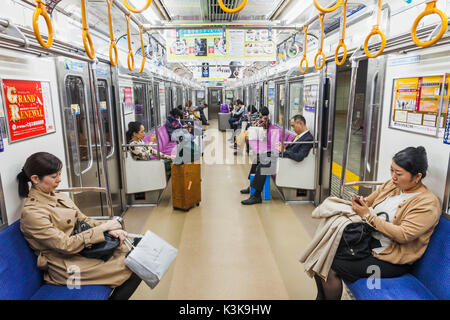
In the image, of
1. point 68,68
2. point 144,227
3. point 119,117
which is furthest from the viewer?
point 119,117

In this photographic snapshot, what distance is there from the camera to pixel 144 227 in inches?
167

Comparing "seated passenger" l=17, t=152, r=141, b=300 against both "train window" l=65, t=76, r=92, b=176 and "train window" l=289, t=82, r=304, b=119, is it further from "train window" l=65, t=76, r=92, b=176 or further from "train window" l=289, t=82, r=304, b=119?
"train window" l=289, t=82, r=304, b=119

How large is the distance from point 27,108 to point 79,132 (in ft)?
3.77

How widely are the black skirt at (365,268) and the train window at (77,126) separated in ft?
9.14

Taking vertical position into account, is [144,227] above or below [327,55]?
below

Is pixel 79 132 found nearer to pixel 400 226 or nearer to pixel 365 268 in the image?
pixel 365 268

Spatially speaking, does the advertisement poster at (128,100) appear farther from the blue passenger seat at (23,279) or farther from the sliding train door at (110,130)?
the blue passenger seat at (23,279)

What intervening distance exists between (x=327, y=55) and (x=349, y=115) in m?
2.13

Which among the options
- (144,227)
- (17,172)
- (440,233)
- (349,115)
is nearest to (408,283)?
(440,233)

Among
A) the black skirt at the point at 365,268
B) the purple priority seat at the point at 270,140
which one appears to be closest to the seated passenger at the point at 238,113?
the purple priority seat at the point at 270,140

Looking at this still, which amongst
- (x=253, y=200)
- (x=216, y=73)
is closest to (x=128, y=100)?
(x=253, y=200)

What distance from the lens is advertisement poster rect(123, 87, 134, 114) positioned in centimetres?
532

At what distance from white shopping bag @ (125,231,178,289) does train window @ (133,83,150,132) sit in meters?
4.53

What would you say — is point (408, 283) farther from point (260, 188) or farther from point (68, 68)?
point (68, 68)
